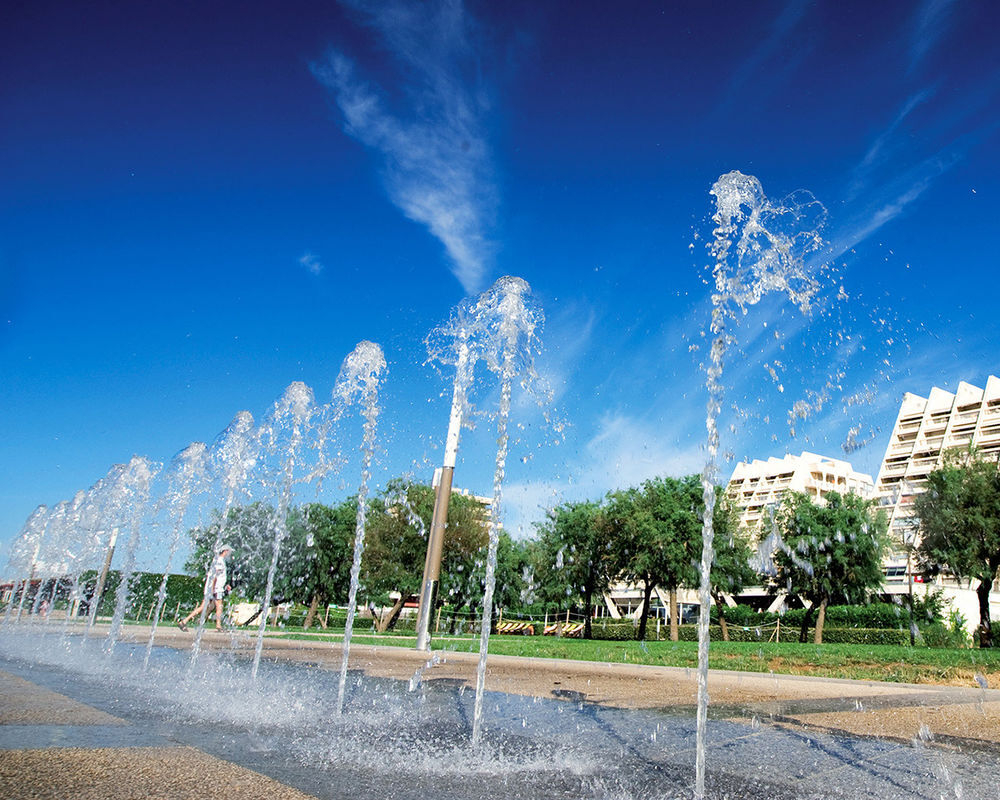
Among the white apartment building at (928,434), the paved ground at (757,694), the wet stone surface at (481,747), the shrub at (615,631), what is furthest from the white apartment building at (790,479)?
the wet stone surface at (481,747)

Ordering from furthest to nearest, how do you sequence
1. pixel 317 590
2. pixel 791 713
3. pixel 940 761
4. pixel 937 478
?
pixel 317 590 → pixel 937 478 → pixel 791 713 → pixel 940 761

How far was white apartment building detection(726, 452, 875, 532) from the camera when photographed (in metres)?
91.9

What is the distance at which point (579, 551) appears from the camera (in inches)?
1385

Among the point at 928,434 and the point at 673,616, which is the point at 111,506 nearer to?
the point at 673,616

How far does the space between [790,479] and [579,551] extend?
71647 millimetres

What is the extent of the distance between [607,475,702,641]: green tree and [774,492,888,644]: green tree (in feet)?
19.9

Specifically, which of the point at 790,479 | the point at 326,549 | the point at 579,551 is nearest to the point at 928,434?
the point at 790,479

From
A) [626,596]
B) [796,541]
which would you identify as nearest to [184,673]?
[796,541]

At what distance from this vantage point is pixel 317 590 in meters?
40.5

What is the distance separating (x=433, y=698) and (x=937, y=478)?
29.2 metres

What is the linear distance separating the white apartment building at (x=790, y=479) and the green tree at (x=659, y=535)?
58440 millimetres

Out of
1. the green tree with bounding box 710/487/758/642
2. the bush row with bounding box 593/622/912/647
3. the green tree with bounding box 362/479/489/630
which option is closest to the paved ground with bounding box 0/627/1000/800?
A: the bush row with bounding box 593/622/912/647

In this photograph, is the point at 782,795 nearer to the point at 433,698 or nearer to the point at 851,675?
the point at 433,698

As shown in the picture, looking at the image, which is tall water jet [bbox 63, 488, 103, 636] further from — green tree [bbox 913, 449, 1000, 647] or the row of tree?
green tree [bbox 913, 449, 1000, 647]
